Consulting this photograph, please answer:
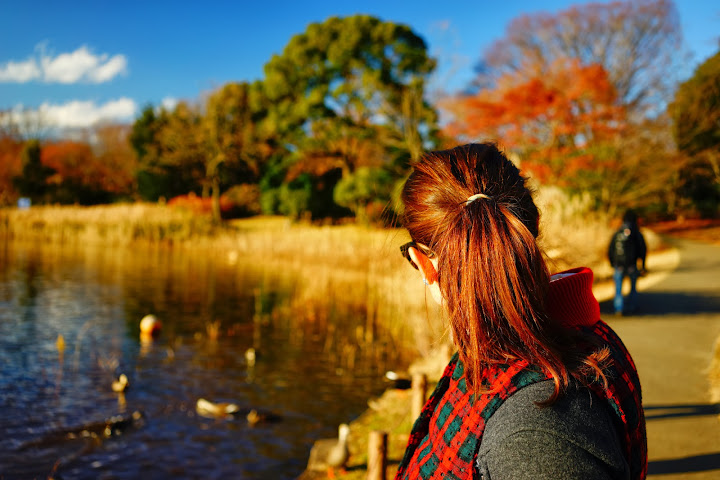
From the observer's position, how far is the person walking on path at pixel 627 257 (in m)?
9.10

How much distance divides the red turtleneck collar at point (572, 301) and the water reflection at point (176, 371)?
15.5 feet

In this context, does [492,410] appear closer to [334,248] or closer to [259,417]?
[259,417]

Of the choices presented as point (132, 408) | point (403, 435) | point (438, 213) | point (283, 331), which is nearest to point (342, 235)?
point (283, 331)

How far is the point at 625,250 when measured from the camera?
9.21m

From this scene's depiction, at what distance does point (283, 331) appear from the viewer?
10828 mm

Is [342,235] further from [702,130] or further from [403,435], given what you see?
[702,130]

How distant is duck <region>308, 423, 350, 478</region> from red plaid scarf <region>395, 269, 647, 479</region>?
381 centimetres

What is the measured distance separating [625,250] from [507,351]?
8.91 metres

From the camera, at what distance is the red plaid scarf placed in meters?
1.17

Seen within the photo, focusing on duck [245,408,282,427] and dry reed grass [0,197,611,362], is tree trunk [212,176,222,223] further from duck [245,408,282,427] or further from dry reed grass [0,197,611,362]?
duck [245,408,282,427]

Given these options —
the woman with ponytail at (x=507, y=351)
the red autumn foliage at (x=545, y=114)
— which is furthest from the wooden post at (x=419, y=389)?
the red autumn foliage at (x=545, y=114)

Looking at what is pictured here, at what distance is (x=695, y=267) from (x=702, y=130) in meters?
14.6

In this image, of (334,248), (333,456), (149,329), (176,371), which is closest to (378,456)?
(333,456)

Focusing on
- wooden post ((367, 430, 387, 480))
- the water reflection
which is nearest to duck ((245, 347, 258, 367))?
the water reflection
